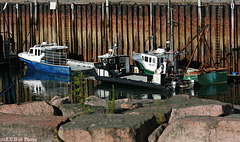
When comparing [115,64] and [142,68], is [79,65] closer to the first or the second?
[115,64]

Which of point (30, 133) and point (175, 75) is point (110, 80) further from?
point (30, 133)

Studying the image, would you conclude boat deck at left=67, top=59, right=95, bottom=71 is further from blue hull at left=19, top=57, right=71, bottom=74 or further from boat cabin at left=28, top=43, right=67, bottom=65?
boat cabin at left=28, top=43, right=67, bottom=65

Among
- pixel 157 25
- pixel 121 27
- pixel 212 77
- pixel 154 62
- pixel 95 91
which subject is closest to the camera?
pixel 95 91

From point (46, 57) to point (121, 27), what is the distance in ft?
27.8

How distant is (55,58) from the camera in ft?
141

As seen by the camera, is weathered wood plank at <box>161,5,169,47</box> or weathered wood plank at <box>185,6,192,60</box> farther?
weathered wood plank at <box>161,5,169,47</box>

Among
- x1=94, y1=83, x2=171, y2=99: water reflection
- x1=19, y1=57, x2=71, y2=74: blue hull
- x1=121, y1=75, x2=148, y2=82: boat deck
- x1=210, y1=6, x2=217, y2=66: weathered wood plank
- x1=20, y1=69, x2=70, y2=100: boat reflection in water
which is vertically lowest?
x1=94, y1=83, x2=171, y2=99: water reflection

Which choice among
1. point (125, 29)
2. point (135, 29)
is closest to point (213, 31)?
point (135, 29)

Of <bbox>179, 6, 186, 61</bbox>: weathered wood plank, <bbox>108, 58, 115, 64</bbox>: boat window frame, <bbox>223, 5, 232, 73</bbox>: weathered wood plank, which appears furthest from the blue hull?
<bbox>223, 5, 232, 73</bbox>: weathered wood plank

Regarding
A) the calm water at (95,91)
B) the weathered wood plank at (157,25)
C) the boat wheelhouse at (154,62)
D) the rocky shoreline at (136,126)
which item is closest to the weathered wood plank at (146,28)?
the weathered wood plank at (157,25)

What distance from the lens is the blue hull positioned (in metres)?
41.0

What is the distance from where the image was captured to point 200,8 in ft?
129

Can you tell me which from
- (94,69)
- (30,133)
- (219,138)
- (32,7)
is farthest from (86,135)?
(32,7)

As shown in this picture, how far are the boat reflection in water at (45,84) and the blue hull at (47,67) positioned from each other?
1.49ft
